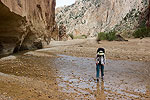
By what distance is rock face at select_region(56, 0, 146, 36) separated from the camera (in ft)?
203

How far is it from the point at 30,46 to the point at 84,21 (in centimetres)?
7028

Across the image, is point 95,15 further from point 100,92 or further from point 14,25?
point 100,92

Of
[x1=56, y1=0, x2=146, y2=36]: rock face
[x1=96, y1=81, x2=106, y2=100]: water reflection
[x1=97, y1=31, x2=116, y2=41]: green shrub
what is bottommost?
[x1=96, y1=81, x2=106, y2=100]: water reflection

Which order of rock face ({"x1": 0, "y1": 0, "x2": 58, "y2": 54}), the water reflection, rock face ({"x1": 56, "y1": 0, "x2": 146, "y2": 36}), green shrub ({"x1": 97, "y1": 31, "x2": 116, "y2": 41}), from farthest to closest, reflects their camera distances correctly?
rock face ({"x1": 56, "y1": 0, "x2": 146, "y2": 36}) < green shrub ({"x1": 97, "y1": 31, "x2": 116, "y2": 41}) < rock face ({"x1": 0, "y1": 0, "x2": 58, "y2": 54}) < the water reflection

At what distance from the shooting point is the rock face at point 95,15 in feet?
203

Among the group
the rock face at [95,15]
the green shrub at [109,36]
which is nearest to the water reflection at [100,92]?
the green shrub at [109,36]

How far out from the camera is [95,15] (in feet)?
269

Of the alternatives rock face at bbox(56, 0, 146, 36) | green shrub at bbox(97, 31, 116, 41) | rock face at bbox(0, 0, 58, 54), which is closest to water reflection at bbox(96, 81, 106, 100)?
rock face at bbox(0, 0, 58, 54)

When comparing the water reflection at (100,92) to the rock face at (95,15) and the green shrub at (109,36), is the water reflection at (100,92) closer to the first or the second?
the green shrub at (109,36)

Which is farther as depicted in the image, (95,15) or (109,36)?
(95,15)

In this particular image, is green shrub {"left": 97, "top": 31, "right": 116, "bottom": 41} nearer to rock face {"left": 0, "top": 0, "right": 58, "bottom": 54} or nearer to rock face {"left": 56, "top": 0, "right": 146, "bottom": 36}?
rock face {"left": 56, "top": 0, "right": 146, "bottom": 36}

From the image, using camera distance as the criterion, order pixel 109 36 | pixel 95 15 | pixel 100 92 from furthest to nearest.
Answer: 1. pixel 95 15
2. pixel 109 36
3. pixel 100 92

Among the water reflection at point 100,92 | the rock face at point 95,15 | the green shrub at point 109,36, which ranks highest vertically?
the rock face at point 95,15

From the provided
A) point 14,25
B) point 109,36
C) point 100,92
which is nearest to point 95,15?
point 109,36
